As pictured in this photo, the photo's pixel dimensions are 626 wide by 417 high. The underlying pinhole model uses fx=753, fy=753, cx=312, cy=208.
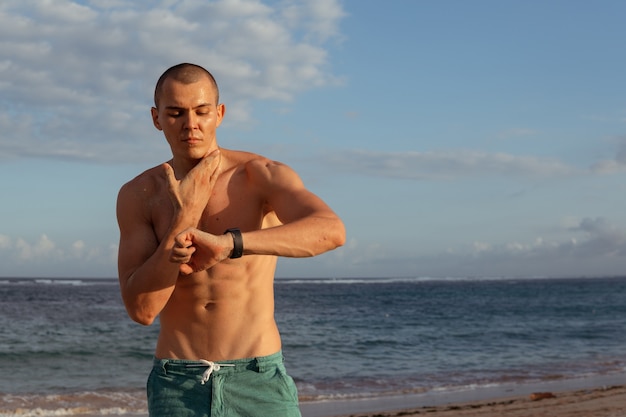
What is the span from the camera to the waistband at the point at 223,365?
285 cm

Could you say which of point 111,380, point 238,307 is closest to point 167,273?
point 238,307

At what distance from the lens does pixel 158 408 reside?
2891mm

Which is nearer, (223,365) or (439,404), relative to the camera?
(223,365)

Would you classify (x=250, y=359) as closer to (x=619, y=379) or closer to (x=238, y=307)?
(x=238, y=307)

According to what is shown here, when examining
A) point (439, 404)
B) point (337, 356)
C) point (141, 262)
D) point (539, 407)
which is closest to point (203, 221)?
point (141, 262)

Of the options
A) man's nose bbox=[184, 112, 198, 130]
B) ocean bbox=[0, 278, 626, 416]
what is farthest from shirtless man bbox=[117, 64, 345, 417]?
ocean bbox=[0, 278, 626, 416]

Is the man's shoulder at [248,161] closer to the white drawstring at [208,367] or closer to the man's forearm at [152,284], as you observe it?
the man's forearm at [152,284]

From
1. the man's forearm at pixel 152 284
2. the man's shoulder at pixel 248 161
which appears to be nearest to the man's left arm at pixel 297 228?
the man's shoulder at pixel 248 161

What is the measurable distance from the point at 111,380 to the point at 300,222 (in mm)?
12388

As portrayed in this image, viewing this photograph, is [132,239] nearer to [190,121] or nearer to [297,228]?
[190,121]

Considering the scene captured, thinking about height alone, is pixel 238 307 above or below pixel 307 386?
above

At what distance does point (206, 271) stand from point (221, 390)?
452 millimetres

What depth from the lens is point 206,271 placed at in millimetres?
2908

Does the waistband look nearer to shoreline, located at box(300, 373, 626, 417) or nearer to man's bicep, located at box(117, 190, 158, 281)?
man's bicep, located at box(117, 190, 158, 281)
